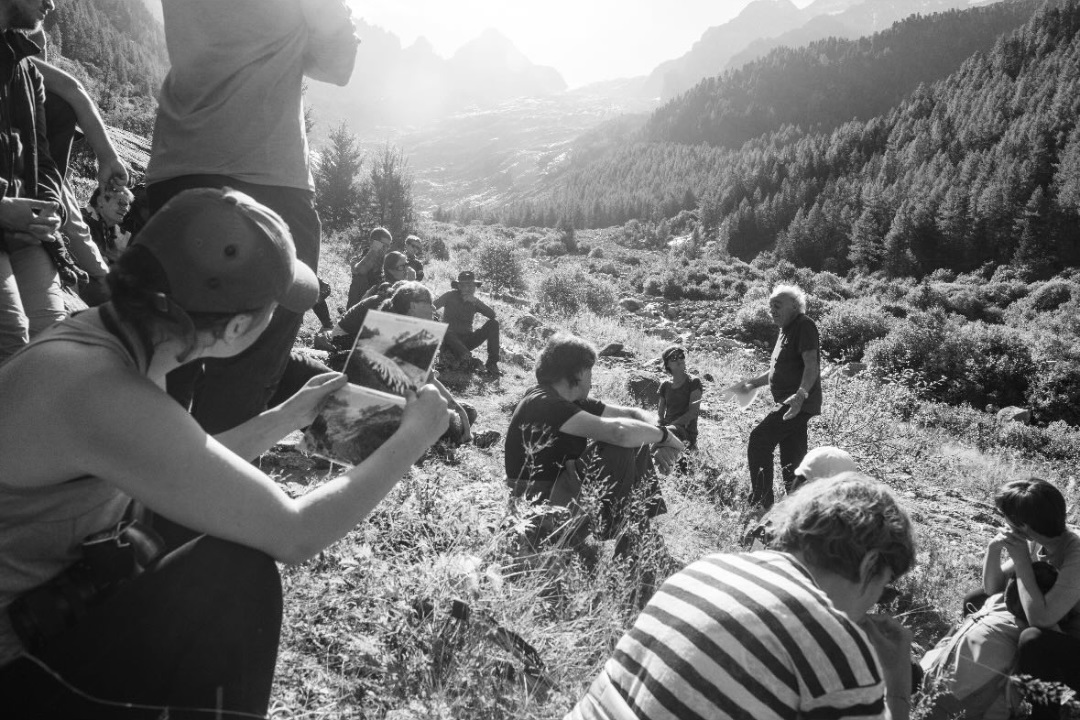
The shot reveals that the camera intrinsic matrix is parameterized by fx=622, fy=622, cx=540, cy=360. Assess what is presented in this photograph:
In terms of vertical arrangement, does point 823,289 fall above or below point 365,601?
below

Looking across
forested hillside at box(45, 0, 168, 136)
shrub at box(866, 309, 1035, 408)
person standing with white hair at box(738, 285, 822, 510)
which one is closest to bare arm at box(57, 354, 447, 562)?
person standing with white hair at box(738, 285, 822, 510)

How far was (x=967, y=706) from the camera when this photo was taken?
2965mm

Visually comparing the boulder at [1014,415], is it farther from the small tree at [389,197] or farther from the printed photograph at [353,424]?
the small tree at [389,197]

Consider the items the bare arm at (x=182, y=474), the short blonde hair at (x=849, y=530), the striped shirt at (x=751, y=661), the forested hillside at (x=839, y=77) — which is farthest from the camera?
the forested hillside at (x=839, y=77)

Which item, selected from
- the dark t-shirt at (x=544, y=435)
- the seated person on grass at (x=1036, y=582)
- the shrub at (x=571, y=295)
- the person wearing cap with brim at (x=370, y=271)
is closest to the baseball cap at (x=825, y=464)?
the seated person on grass at (x=1036, y=582)

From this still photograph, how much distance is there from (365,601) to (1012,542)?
10.2 ft

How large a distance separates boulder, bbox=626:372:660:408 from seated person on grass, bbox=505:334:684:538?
527 cm

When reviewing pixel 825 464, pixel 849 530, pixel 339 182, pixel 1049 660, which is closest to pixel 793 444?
pixel 825 464

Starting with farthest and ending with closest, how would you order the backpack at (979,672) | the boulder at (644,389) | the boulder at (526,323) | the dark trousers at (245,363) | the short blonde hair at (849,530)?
1. the boulder at (526,323)
2. the boulder at (644,389)
3. the backpack at (979,672)
4. the dark trousers at (245,363)
5. the short blonde hair at (849,530)

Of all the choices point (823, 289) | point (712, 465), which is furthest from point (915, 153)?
point (712, 465)

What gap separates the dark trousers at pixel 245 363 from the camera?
1933mm

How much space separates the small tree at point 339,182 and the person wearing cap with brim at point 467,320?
740 inches

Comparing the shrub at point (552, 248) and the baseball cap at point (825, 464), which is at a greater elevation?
the baseball cap at point (825, 464)

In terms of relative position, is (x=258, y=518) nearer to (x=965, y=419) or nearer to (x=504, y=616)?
(x=504, y=616)
